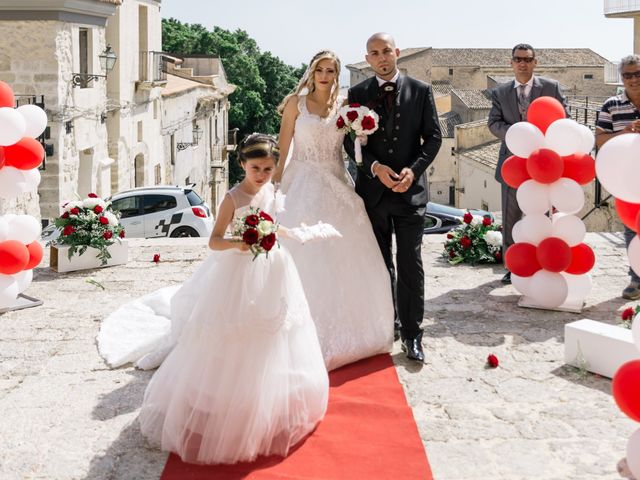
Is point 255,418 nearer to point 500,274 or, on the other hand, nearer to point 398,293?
point 398,293

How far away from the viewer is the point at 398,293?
5.55 metres

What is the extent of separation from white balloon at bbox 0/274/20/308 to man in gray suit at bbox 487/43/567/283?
4260mm

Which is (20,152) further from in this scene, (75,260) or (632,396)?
(632,396)

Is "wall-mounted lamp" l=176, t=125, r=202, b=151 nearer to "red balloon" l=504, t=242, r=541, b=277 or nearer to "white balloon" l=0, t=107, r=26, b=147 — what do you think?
"white balloon" l=0, t=107, r=26, b=147

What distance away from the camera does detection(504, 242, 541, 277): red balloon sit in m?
Answer: 6.77

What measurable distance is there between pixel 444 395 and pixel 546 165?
2383 millimetres

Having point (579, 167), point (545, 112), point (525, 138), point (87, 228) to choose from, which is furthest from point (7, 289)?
point (579, 167)

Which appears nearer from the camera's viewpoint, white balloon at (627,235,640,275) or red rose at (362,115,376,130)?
white balloon at (627,235,640,275)

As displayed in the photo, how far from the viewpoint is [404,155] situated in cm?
548

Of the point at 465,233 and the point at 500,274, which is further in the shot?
the point at 465,233

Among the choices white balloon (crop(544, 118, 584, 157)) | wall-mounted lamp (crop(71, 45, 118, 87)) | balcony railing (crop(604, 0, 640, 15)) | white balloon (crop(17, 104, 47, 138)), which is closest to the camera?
white balloon (crop(544, 118, 584, 157))

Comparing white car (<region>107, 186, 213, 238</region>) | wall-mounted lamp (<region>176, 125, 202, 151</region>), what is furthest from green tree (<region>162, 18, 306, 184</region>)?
white car (<region>107, 186, 213, 238</region>)

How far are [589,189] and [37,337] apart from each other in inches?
660

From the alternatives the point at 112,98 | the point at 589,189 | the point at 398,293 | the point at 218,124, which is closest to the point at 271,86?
the point at 218,124
